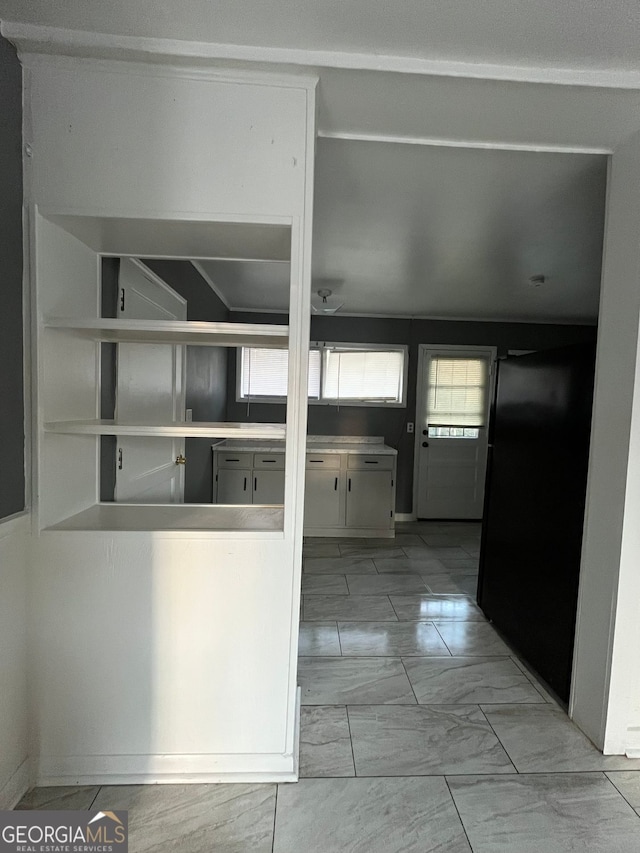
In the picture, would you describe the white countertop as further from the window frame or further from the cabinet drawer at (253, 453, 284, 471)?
the window frame

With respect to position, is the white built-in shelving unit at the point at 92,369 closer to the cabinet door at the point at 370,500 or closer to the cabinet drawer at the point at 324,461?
the cabinet drawer at the point at 324,461

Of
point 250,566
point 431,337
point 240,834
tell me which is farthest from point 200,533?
point 431,337

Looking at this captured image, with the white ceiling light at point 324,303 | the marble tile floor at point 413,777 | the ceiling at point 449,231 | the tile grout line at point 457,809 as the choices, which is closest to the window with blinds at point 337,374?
the ceiling at point 449,231

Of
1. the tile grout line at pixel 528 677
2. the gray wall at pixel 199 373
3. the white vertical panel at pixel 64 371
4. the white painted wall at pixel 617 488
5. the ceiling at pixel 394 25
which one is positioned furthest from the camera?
the gray wall at pixel 199 373

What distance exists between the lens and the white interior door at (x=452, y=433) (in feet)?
17.2

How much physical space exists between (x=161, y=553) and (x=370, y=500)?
10.6 ft

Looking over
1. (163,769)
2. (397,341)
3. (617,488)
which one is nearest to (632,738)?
(617,488)

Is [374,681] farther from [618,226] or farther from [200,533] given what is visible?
[618,226]

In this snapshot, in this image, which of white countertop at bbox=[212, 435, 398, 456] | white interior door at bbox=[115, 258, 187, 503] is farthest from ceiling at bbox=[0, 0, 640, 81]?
white countertop at bbox=[212, 435, 398, 456]

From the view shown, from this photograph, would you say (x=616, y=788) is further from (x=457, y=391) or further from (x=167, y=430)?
(x=457, y=391)

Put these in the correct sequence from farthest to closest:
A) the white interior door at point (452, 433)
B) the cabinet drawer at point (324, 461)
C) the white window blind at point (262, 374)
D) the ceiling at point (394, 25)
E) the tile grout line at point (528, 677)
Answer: the white interior door at point (452, 433)
the white window blind at point (262, 374)
the cabinet drawer at point (324, 461)
the tile grout line at point (528, 677)
the ceiling at point (394, 25)

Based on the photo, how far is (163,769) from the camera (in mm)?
1542

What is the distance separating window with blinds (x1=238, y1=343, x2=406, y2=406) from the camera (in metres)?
5.06

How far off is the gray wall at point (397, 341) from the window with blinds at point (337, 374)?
0.10 metres
